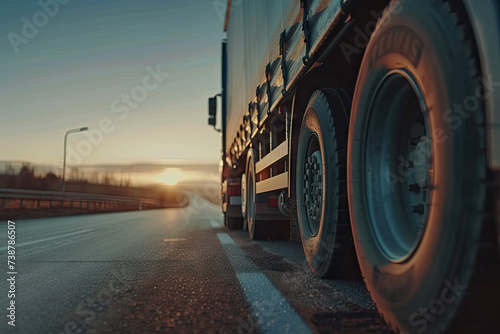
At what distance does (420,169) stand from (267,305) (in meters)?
1.18

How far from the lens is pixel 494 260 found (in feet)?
5.00

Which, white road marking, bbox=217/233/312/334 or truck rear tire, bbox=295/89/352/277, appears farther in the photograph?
truck rear tire, bbox=295/89/352/277

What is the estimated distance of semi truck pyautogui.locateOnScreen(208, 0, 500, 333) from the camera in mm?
1566

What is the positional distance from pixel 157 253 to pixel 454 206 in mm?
4576

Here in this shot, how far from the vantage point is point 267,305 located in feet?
9.18

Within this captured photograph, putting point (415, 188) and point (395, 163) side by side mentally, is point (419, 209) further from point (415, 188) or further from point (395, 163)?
point (395, 163)

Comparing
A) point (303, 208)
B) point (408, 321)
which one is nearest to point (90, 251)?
point (303, 208)

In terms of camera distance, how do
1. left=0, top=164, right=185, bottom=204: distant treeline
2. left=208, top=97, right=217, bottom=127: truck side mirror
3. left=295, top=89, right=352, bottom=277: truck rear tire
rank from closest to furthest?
left=295, top=89, right=352, bottom=277: truck rear tire < left=208, top=97, right=217, bottom=127: truck side mirror < left=0, top=164, right=185, bottom=204: distant treeline

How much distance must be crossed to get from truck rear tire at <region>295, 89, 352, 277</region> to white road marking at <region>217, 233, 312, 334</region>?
1.50 ft

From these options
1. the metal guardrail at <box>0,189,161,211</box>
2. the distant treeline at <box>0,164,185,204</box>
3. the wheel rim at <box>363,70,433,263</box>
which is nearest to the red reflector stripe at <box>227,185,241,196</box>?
the wheel rim at <box>363,70,433,263</box>

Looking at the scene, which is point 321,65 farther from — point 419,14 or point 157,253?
point 157,253

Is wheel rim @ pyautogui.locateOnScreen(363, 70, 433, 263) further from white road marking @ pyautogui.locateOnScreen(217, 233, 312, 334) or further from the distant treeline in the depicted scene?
the distant treeline

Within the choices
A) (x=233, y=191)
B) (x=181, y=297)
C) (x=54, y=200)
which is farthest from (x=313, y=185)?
(x=54, y=200)

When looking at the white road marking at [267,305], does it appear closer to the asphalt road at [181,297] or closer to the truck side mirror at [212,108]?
the asphalt road at [181,297]
